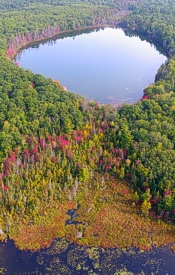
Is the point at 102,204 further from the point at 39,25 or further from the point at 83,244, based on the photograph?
the point at 39,25

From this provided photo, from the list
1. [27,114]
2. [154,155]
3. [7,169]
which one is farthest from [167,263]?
[27,114]

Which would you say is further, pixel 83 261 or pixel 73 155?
pixel 73 155

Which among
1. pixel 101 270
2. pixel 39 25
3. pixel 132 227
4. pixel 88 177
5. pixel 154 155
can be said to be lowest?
pixel 101 270

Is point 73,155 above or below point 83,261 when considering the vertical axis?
above

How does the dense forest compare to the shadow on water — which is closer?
the shadow on water

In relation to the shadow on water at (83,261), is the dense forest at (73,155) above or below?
above
